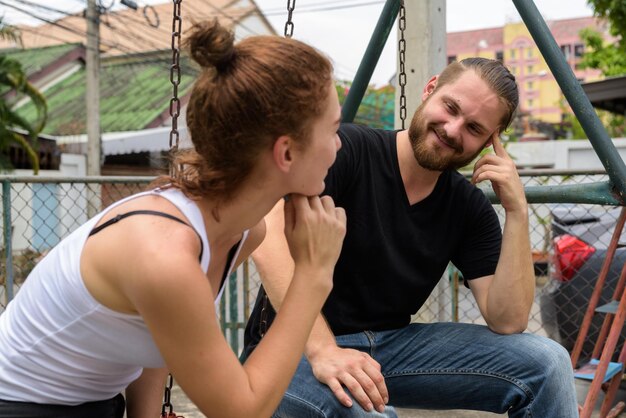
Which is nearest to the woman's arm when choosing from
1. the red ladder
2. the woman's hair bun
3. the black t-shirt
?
the woman's hair bun

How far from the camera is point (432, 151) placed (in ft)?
7.36

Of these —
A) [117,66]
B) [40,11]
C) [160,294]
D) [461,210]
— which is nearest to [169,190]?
[160,294]

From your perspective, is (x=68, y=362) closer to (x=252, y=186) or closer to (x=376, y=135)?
(x=252, y=186)

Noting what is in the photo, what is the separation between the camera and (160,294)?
1310mm

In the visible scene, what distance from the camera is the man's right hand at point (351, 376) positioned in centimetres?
183

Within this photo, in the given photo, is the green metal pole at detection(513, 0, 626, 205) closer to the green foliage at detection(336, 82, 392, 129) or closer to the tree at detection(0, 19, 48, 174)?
the tree at detection(0, 19, 48, 174)

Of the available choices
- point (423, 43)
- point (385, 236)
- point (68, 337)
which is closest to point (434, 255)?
point (385, 236)

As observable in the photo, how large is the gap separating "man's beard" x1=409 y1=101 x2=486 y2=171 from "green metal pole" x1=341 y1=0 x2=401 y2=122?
0.76 metres

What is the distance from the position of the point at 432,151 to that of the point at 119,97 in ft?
72.4

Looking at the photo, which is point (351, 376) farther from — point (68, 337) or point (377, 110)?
point (377, 110)

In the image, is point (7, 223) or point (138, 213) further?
point (7, 223)

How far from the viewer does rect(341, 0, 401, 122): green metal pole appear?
9.86 feet

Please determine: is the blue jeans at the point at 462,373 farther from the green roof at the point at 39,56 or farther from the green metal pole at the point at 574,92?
the green roof at the point at 39,56

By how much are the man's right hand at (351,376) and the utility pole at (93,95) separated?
1368 centimetres
